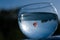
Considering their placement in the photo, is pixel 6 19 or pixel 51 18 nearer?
pixel 51 18

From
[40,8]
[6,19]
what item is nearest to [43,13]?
[40,8]

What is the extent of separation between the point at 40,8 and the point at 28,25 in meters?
0.06

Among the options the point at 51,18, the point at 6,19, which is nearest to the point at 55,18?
the point at 51,18

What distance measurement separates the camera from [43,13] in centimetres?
50

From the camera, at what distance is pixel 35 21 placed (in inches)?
19.1

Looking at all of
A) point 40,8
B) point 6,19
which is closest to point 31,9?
point 40,8

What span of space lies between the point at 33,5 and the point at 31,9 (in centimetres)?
3

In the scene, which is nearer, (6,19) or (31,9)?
(31,9)

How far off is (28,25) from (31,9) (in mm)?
49

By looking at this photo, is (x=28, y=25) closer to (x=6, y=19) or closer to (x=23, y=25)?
(x=23, y=25)

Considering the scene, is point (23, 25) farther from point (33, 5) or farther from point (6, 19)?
point (6, 19)

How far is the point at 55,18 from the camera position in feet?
1.65

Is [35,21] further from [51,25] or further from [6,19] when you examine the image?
[6,19]

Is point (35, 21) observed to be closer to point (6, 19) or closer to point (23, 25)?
point (23, 25)
